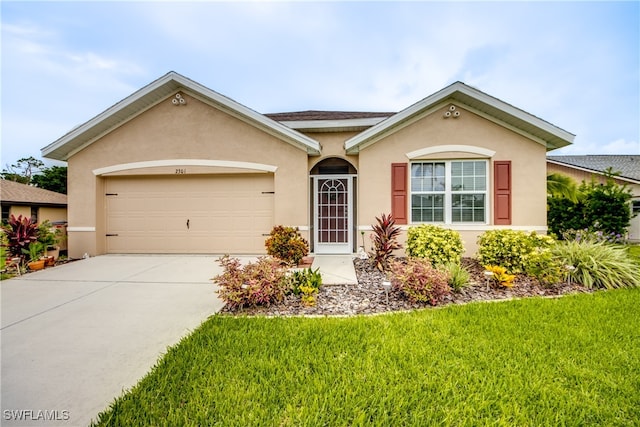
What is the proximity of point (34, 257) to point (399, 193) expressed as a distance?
10.2m

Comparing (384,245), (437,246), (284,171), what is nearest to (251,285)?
(384,245)

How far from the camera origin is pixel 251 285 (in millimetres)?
4348

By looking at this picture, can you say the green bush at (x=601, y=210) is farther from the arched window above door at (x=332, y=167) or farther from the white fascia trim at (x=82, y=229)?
the white fascia trim at (x=82, y=229)

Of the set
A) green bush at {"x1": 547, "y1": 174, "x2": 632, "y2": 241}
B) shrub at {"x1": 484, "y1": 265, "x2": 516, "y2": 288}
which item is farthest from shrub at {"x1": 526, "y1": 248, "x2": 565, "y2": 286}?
green bush at {"x1": 547, "y1": 174, "x2": 632, "y2": 241}

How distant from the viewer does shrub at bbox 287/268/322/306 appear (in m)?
4.57

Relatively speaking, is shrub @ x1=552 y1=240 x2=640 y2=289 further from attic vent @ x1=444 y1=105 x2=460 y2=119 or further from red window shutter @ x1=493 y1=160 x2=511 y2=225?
attic vent @ x1=444 y1=105 x2=460 y2=119

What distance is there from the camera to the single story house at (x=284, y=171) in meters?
7.63

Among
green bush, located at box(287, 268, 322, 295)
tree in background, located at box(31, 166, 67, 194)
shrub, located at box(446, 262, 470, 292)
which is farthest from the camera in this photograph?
tree in background, located at box(31, 166, 67, 194)

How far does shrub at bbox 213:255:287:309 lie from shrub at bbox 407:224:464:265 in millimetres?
3413

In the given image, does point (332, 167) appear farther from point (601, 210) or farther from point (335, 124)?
point (601, 210)

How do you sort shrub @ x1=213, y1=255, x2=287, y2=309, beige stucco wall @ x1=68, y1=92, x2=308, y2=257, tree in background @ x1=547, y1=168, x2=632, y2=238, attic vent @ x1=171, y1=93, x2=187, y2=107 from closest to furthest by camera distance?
shrub @ x1=213, y1=255, x2=287, y2=309 → beige stucco wall @ x1=68, y1=92, x2=308, y2=257 → attic vent @ x1=171, y1=93, x2=187, y2=107 → tree in background @ x1=547, y1=168, x2=632, y2=238

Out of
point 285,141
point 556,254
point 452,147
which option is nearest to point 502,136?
point 452,147

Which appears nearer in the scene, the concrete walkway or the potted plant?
the concrete walkway

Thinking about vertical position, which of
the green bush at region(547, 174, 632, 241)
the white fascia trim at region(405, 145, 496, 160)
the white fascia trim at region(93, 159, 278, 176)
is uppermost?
the white fascia trim at region(405, 145, 496, 160)
